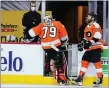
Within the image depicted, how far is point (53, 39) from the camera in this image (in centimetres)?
1268

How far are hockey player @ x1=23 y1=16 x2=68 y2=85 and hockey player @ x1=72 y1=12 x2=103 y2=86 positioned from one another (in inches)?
14.6

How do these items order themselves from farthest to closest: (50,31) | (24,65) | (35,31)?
(24,65), (35,31), (50,31)

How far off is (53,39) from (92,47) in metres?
0.84

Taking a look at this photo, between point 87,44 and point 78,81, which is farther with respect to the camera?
point 78,81

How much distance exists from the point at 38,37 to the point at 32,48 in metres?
0.31

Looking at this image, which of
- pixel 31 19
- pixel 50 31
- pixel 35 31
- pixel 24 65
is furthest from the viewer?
pixel 31 19

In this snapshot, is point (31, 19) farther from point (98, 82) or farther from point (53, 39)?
point (98, 82)

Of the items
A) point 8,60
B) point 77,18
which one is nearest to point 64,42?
point 8,60

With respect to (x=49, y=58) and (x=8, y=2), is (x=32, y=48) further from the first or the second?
(x=8, y=2)

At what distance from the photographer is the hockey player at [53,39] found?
1267cm

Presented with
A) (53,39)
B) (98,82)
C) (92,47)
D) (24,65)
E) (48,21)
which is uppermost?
(48,21)

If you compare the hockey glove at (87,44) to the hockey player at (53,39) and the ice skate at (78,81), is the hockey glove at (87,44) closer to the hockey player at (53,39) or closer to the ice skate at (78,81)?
the hockey player at (53,39)

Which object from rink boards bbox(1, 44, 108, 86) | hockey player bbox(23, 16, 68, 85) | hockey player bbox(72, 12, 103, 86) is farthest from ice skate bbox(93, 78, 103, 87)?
hockey player bbox(23, 16, 68, 85)

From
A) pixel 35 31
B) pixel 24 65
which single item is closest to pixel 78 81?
pixel 24 65
